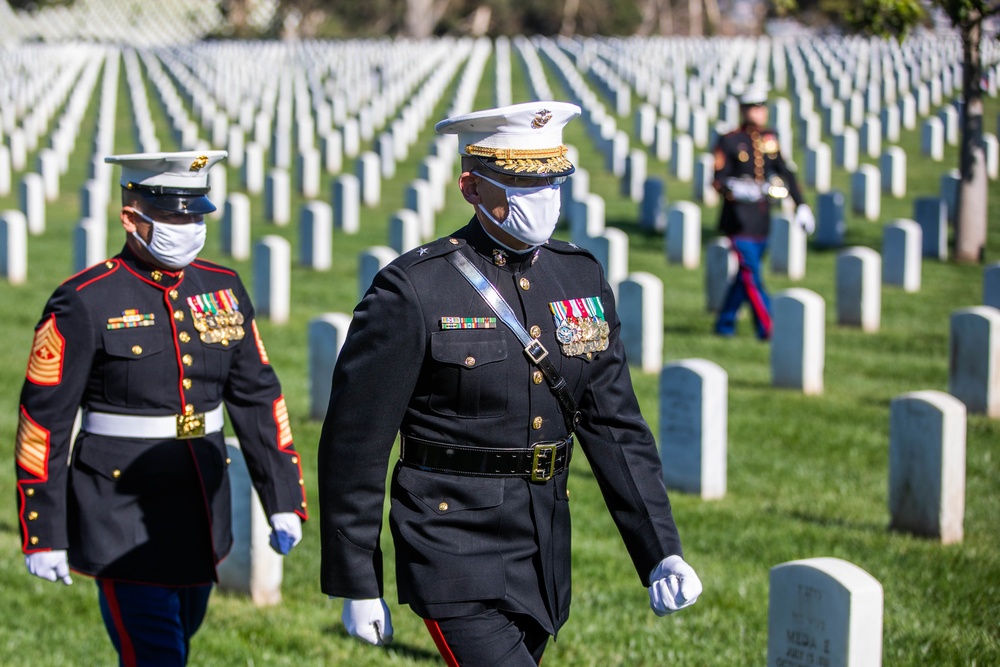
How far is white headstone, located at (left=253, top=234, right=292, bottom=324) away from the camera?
12656mm

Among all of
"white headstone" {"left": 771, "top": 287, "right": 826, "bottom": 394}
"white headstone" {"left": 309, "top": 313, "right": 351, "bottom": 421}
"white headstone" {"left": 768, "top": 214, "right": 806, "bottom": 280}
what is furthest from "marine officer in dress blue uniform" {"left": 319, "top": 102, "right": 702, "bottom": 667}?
"white headstone" {"left": 768, "top": 214, "right": 806, "bottom": 280}

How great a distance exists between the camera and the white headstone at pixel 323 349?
352 inches

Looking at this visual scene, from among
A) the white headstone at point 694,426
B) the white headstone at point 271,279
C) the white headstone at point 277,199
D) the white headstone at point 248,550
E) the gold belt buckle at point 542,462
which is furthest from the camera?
the white headstone at point 277,199

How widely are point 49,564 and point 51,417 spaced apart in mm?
432

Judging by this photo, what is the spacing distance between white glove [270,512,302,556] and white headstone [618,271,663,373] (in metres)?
6.12

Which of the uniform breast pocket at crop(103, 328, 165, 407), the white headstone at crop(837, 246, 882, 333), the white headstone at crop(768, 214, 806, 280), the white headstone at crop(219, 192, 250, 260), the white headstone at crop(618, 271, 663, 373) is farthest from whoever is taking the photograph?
the white headstone at crop(219, 192, 250, 260)

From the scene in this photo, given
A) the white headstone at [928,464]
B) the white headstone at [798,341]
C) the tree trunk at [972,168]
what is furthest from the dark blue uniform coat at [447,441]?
the tree trunk at [972,168]

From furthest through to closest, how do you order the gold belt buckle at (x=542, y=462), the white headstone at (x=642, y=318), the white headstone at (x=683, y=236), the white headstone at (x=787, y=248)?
the white headstone at (x=683, y=236), the white headstone at (x=787, y=248), the white headstone at (x=642, y=318), the gold belt buckle at (x=542, y=462)

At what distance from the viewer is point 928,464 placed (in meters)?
6.79

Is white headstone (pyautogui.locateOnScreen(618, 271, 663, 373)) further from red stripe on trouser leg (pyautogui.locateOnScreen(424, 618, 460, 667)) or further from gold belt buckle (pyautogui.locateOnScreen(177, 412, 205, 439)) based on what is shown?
red stripe on trouser leg (pyautogui.locateOnScreen(424, 618, 460, 667))

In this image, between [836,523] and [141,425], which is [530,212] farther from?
[836,523]

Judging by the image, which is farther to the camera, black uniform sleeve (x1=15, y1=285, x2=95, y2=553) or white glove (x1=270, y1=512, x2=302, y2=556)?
white glove (x1=270, y1=512, x2=302, y2=556)

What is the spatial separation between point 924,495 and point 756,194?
4821 millimetres

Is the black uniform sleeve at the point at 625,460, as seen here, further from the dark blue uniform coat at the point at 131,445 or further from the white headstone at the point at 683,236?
the white headstone at the point at 683,236
